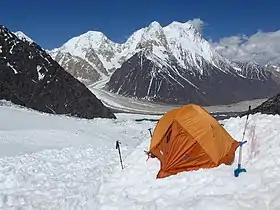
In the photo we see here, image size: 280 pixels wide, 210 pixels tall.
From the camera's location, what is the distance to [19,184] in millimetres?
15211

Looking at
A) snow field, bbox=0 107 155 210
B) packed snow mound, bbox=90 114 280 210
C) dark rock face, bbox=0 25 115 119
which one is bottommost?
snow field, bbox=0 107 155 210

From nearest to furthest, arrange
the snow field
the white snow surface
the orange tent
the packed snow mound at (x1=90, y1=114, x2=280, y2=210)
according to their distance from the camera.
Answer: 1. the packed snow mound at (x1=90, y1=114, x2=280, y2=210)
2. the white snow surface
3. the snow field
4. the orange tent

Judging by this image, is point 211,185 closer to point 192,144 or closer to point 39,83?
point 192,144

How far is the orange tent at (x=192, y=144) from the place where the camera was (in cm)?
1338

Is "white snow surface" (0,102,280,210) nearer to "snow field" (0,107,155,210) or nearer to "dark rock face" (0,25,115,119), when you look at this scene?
"snow field" (0,107,155,210)

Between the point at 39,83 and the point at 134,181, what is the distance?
195 ft

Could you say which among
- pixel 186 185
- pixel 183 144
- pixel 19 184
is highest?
pixel 183 144

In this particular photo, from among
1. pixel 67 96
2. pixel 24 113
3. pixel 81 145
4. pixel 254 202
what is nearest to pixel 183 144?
pixel 254 202

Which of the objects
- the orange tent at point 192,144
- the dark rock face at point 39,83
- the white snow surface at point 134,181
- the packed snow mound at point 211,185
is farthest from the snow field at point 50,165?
the dark rock face at point 39,83

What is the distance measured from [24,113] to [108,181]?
26290mm

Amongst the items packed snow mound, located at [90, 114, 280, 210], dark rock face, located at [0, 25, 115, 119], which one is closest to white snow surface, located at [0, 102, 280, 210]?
packed snow mound, located at [90, 114, 280, 210]

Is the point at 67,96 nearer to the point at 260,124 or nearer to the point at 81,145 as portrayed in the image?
the point at 81,145

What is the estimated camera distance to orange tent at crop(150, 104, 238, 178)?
527 inches

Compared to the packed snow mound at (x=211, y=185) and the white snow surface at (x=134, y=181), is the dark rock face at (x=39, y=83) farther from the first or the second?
the packed snow mound at (x=211, y=185)
